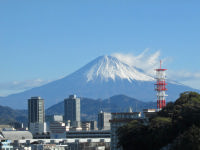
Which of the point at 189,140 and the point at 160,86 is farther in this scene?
the point at 160,86

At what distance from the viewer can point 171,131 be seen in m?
88.1

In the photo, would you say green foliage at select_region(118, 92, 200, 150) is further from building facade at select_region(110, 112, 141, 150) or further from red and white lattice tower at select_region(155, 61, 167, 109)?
red and white lattice tower at select_region(155, 61, 167, 109)

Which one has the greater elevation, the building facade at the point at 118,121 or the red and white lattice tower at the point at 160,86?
the red and white lattice tower at the point at 160,86

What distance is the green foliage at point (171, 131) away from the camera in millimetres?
82188

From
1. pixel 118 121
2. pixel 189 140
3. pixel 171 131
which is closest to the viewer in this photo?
pixel 189 140

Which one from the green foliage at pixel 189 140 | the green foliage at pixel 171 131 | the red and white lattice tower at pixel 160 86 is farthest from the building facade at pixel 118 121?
the green foliage at pixel 189 140

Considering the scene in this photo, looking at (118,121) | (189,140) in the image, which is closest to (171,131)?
(189,140)

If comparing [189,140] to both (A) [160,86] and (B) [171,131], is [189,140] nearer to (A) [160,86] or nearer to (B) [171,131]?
(B) [171,131]

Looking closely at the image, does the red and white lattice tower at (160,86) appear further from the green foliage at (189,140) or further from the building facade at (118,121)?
the green foliage at (189,140)

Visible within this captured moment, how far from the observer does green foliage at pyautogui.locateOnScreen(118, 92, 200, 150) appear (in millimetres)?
82188

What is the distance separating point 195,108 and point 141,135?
797 cm

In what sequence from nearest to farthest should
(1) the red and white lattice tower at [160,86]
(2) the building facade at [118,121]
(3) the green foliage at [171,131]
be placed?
(3) the green foliage at [171,131] → (2) the building facade at [118,121] → (1) the red and white lattice tower at [160,86]

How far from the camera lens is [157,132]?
88375 mm

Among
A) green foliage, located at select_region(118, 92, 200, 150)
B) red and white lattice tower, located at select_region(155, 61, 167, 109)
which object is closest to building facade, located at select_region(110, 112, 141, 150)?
red and white lattice tower, located at select_region(155, 61, 167, 109)
